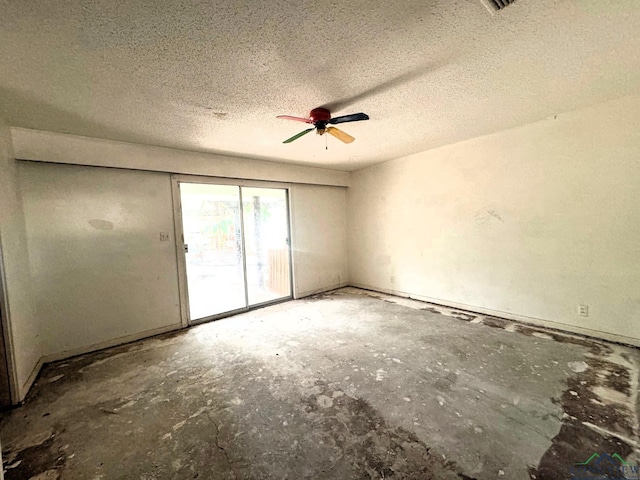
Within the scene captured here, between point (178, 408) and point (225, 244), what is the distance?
2333 millimetres

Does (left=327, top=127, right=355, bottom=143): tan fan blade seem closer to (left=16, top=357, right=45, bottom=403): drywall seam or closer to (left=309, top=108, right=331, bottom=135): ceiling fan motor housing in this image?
(left=309, top=108, right=331, bottom=135): ceiling fan motor housing

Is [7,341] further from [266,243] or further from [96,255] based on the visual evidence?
[266,243]

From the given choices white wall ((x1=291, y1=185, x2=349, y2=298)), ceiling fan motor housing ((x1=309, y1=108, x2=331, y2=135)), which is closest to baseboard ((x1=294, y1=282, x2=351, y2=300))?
white wall ((x1=291, y1=185, x2=349, y2=298))

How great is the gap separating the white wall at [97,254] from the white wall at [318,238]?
2.04 metres

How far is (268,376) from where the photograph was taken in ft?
7.38

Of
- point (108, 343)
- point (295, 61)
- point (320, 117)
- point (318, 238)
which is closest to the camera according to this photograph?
point (295, 61)

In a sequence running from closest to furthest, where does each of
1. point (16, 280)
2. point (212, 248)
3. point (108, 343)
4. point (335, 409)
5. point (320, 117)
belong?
point (335, 409) → point (16, 280) → point (320, 117) → point (108, 343) → point (212, 248)

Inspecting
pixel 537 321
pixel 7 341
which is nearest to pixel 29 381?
pixel 7 341

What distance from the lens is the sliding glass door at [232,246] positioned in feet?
11.8

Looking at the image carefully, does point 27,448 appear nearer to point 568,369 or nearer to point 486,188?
point 568,369

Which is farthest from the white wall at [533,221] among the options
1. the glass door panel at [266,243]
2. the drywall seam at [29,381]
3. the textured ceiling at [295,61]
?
the drywall seam at [29,381]

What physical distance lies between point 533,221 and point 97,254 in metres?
5.13

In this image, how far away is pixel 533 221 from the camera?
303 cm

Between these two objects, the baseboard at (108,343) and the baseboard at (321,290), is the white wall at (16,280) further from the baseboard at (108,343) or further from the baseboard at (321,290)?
the baseboard at (321,290)
